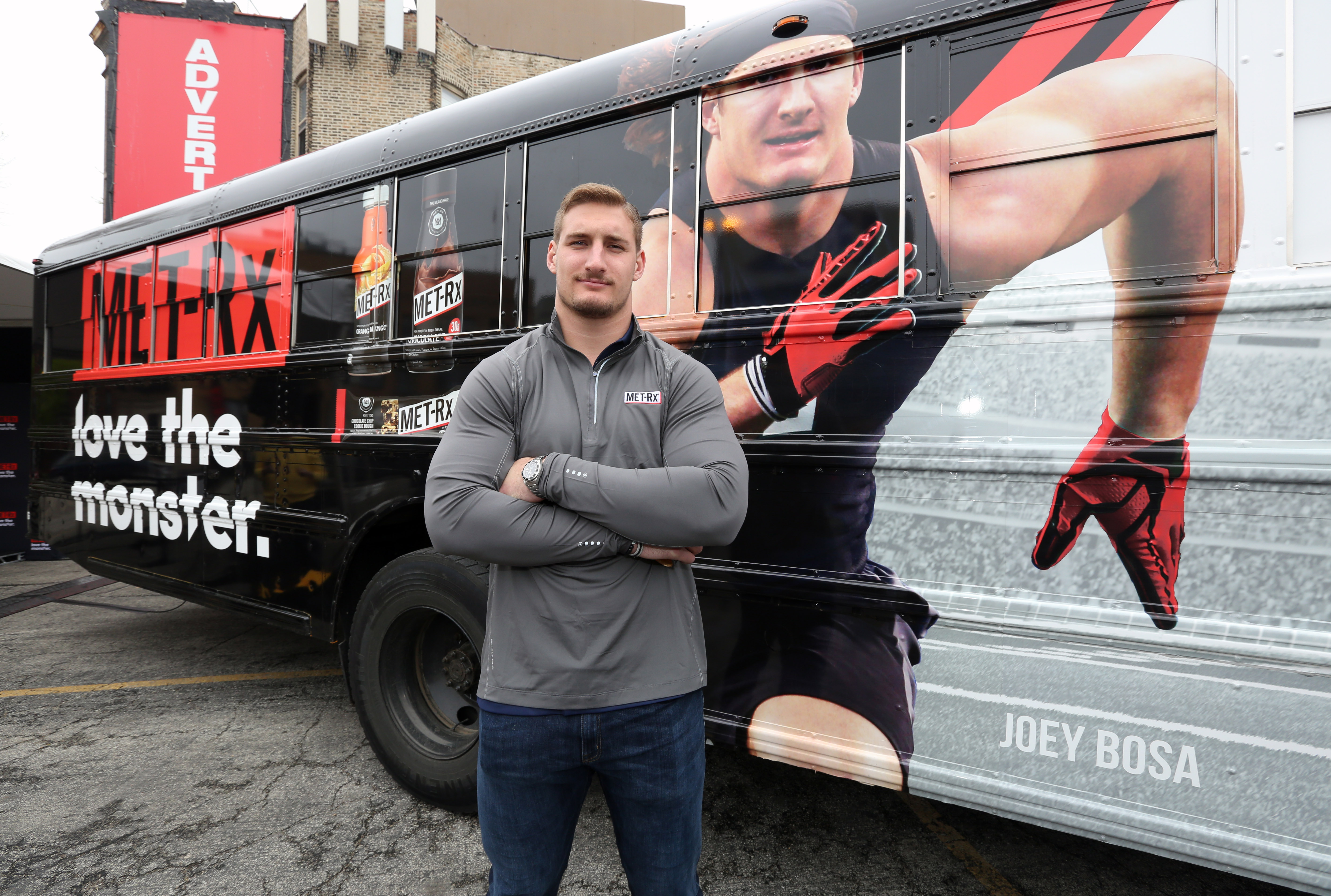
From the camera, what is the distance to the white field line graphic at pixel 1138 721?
5.18 feet

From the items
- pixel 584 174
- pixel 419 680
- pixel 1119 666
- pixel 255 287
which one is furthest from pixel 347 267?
pixel 1119 666

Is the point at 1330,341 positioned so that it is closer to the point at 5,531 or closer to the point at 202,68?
the point at 5,531

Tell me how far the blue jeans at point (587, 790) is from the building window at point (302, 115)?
16696 mm

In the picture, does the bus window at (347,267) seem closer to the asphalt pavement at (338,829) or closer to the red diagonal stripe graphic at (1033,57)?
the asphalt pavement at (338,829)

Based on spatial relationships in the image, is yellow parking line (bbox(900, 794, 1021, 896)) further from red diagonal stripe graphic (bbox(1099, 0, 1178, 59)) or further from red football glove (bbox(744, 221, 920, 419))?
red diagonal stripe graphic (bbox(1099, 0, 1178, 59))

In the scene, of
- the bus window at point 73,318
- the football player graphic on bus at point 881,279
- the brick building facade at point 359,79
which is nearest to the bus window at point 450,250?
the football player graphic on bus at point 881,279

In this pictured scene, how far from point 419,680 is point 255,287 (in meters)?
2.03

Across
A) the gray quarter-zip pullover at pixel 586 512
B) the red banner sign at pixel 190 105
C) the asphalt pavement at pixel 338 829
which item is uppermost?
the red banner sign at pixel 190 105

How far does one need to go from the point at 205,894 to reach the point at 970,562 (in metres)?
2.51

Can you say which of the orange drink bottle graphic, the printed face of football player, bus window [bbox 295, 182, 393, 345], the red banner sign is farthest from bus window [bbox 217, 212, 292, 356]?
the red banner sign

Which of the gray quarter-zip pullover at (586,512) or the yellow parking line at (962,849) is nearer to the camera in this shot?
the gray quarter-zip pullover at (586,512)

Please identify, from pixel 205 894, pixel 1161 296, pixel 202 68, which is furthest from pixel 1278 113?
pixel 202 68

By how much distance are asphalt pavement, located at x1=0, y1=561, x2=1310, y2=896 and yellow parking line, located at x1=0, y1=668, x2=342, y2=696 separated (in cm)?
22

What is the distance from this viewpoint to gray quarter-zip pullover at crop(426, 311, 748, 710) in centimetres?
143
